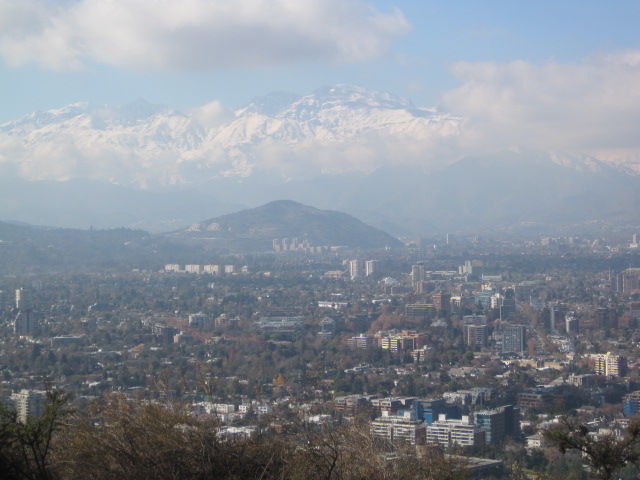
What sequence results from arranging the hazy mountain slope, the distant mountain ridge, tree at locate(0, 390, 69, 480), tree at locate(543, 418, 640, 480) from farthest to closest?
the hazy mountain slope < the distant mountain ridge < tree at locate(543, 418, 640, 480) < tree at locate(0, 390, 69, 480)

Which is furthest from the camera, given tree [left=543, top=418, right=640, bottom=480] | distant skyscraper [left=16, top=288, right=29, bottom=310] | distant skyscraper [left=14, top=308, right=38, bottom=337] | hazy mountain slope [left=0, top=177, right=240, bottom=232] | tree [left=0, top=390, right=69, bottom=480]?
hazy mountain slope [left=0, top=177, right=240, bottom=232]

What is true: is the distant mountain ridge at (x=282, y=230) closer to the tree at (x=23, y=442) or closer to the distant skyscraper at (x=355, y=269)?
the distant skyscraper at (x=355, y=269)

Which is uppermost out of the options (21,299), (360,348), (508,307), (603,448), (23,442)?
(23,442)

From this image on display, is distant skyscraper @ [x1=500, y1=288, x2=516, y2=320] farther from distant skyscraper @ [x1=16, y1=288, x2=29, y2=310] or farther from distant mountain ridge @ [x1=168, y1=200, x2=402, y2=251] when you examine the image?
distant mountain ridge @ [x1=168, y1=200, x2=402, y2=251]

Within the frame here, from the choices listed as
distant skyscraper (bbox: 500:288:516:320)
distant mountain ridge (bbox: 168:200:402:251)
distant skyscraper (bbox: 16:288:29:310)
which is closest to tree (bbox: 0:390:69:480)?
distant skyscraper (bbox: 500:288:516:320)

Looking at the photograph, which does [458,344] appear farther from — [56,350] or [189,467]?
[189,467]

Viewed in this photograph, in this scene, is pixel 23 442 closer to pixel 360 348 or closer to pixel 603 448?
pixel 603 448

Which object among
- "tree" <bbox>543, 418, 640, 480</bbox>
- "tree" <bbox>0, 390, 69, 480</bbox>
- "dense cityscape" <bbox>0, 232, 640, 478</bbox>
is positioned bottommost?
"dense cityscape" <bbox>0, 232, 640, 478</bbox>

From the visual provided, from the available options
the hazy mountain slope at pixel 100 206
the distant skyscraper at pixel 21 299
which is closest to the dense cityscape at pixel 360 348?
the distant skyscraper at pixel 21 299

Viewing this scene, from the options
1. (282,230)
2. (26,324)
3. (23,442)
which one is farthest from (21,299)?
(282,230)

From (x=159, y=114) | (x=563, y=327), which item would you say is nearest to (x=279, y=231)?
(x=563, y=327)
